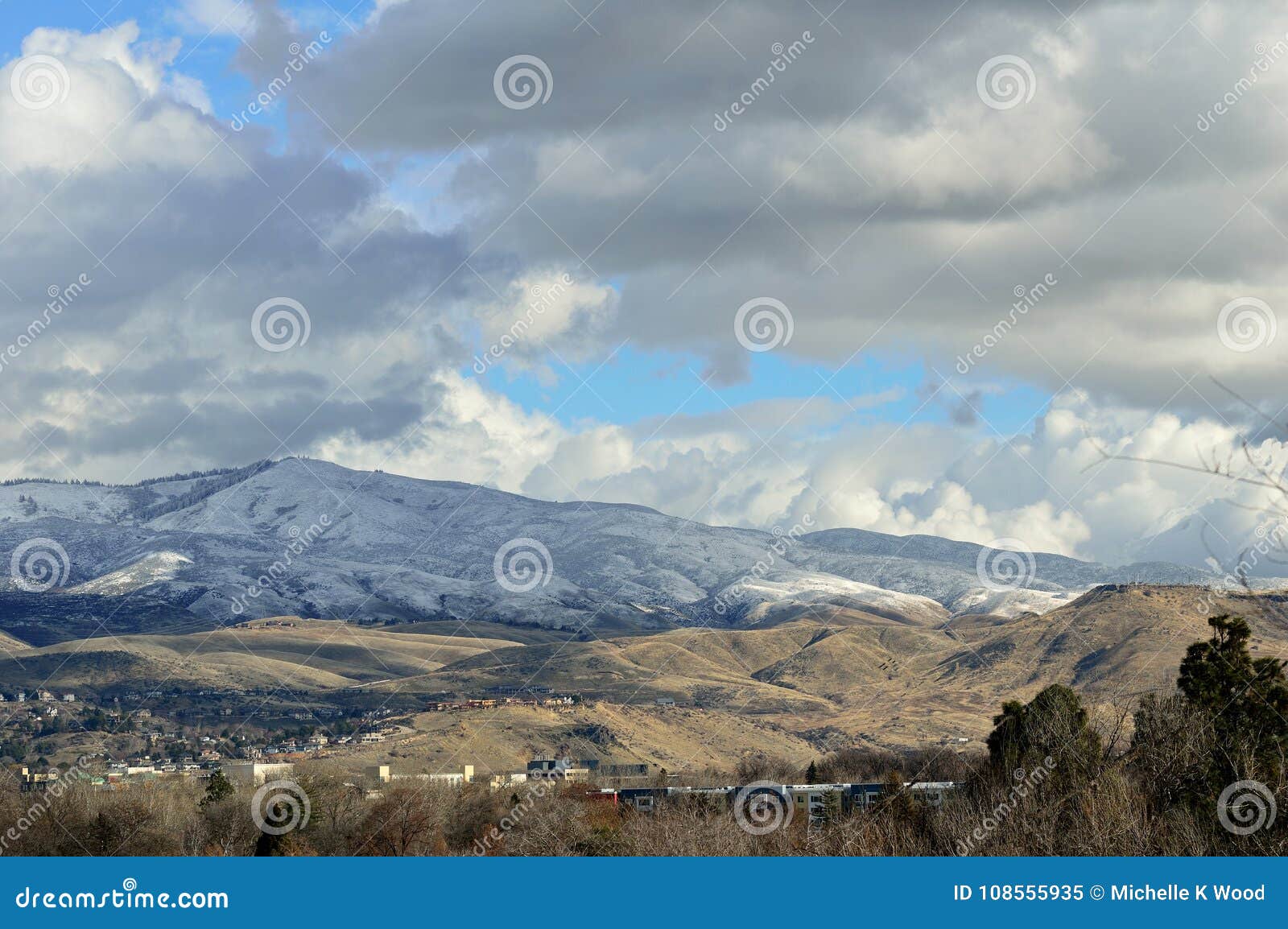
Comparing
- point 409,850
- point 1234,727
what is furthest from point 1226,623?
point 409,850

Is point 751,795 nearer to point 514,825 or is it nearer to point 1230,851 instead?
point 514,825

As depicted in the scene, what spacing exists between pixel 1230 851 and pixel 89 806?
101201mm

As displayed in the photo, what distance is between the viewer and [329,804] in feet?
405

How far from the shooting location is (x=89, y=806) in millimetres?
123562

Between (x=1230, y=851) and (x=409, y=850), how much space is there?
8034cm

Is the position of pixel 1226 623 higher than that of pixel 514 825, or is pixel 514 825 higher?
pixel 1226 623

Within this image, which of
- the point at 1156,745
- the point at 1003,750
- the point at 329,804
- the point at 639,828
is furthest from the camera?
the point at 329,804

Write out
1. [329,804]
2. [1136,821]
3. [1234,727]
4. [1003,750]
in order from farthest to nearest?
[329,804], [1003,750], [1234,727], [1136,821]

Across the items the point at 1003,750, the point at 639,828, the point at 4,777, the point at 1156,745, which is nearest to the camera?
the point at 1156,745

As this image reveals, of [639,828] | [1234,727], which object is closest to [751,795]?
[639,828]

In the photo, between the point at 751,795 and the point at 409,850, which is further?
the point at 751,795

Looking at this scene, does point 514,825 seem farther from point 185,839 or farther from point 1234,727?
point 1234,727

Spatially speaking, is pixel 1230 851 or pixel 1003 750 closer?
pixel 1230 851

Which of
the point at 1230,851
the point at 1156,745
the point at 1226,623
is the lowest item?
the point at 1230,851
